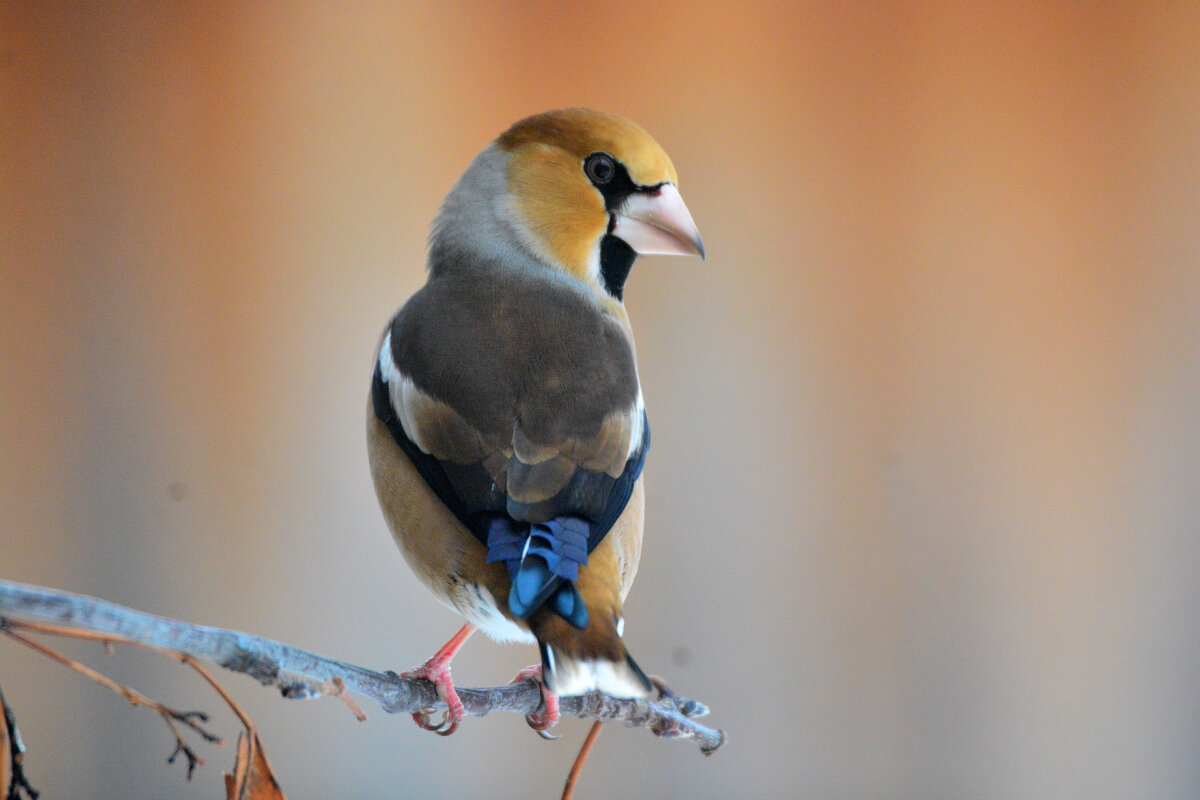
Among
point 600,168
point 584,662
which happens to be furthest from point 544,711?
point 600,168

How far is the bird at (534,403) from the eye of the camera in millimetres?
928

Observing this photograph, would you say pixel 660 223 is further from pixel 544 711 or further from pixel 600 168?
pixel 544 711

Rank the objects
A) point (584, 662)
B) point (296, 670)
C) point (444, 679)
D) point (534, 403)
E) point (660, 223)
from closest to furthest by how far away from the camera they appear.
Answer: point (296, 670) → point (584, 662) → point (534, 403) → point (444, 679) → point (660, 223)

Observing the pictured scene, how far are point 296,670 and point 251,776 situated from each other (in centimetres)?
8

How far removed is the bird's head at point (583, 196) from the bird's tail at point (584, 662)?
54 cm

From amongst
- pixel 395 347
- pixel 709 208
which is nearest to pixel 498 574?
pixel 395 347

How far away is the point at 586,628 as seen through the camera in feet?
2.93

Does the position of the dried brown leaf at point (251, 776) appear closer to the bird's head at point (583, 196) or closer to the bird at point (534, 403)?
the bird at point (534, 403)

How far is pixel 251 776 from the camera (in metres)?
0.63

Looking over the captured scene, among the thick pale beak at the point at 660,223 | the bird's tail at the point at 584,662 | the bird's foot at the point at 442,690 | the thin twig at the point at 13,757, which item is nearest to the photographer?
the thin twig at the point at 13,757

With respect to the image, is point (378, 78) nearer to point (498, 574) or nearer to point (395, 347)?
point (395, 347)

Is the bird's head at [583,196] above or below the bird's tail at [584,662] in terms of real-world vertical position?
above

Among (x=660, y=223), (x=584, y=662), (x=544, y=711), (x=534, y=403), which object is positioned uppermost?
(x=660, y=223)

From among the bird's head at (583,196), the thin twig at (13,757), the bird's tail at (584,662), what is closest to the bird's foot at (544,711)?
the bird's tail at (584,662)
